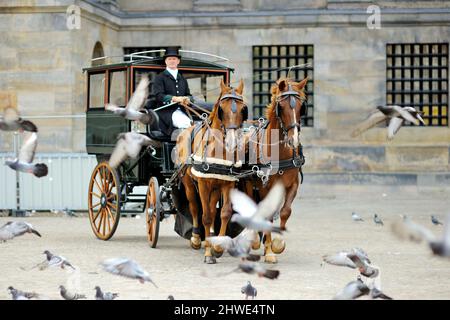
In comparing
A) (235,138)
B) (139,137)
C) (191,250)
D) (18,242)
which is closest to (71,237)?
(18,242)

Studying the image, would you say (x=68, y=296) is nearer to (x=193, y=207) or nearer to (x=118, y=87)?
(x=193, y=207)

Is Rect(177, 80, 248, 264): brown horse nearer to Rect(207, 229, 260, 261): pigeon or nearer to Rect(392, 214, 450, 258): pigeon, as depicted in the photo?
Rect(207, 229, 260, 261): pigeon

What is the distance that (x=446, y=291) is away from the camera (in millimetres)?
10320

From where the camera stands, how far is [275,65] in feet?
89.7

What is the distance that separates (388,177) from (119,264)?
17.3m

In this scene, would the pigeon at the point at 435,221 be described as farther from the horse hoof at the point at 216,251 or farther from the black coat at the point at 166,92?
the horse hoof at the point at 216,251

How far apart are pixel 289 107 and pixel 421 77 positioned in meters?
15.4

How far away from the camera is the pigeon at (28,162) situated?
29.2ft

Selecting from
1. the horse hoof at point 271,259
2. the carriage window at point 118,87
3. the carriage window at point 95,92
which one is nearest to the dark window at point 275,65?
the carriage window at point 95,92

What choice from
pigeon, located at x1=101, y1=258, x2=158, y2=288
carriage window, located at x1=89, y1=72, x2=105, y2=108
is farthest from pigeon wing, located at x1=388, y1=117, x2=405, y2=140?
carriage window, located at x1=89, y1=72, x2=105, y2=108

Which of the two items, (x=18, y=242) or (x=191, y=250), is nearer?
(x=191, y=250)

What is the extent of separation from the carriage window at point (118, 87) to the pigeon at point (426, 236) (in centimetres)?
911

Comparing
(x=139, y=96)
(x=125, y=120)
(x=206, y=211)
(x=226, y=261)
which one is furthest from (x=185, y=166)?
(x=139, y=96)
